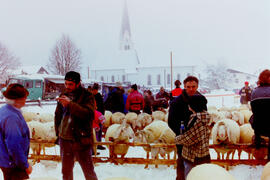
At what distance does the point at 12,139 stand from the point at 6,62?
4012 cm

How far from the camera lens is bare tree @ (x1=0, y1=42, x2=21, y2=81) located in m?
36.5

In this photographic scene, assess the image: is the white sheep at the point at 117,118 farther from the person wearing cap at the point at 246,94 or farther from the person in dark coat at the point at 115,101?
the person wearing cap at the point at 246,94

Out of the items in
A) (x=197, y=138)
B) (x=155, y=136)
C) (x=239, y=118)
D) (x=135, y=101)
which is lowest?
(x=155, y=136)

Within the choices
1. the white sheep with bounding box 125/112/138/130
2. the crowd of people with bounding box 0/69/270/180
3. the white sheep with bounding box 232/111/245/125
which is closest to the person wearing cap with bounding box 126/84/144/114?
the white sheep with bounding box 125/112/138/130

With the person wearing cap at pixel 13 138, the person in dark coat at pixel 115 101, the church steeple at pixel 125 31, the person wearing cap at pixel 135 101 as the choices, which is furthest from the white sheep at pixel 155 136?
the church steeple at pixel 125 31

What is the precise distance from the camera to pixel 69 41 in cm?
4359

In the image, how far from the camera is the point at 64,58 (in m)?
42.3

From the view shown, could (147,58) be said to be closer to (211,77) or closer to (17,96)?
(211,77)

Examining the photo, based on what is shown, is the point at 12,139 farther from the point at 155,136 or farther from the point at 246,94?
the point at 246,94

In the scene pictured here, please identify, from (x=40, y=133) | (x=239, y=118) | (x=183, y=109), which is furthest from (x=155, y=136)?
(x=239, y=118)

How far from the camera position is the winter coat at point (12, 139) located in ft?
7.21

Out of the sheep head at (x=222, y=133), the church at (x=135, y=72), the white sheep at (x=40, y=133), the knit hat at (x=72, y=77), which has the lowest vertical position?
the white sheep at (x=40, y=133)

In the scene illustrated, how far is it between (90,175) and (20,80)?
25919 millimetres

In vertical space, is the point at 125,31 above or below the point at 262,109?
above
